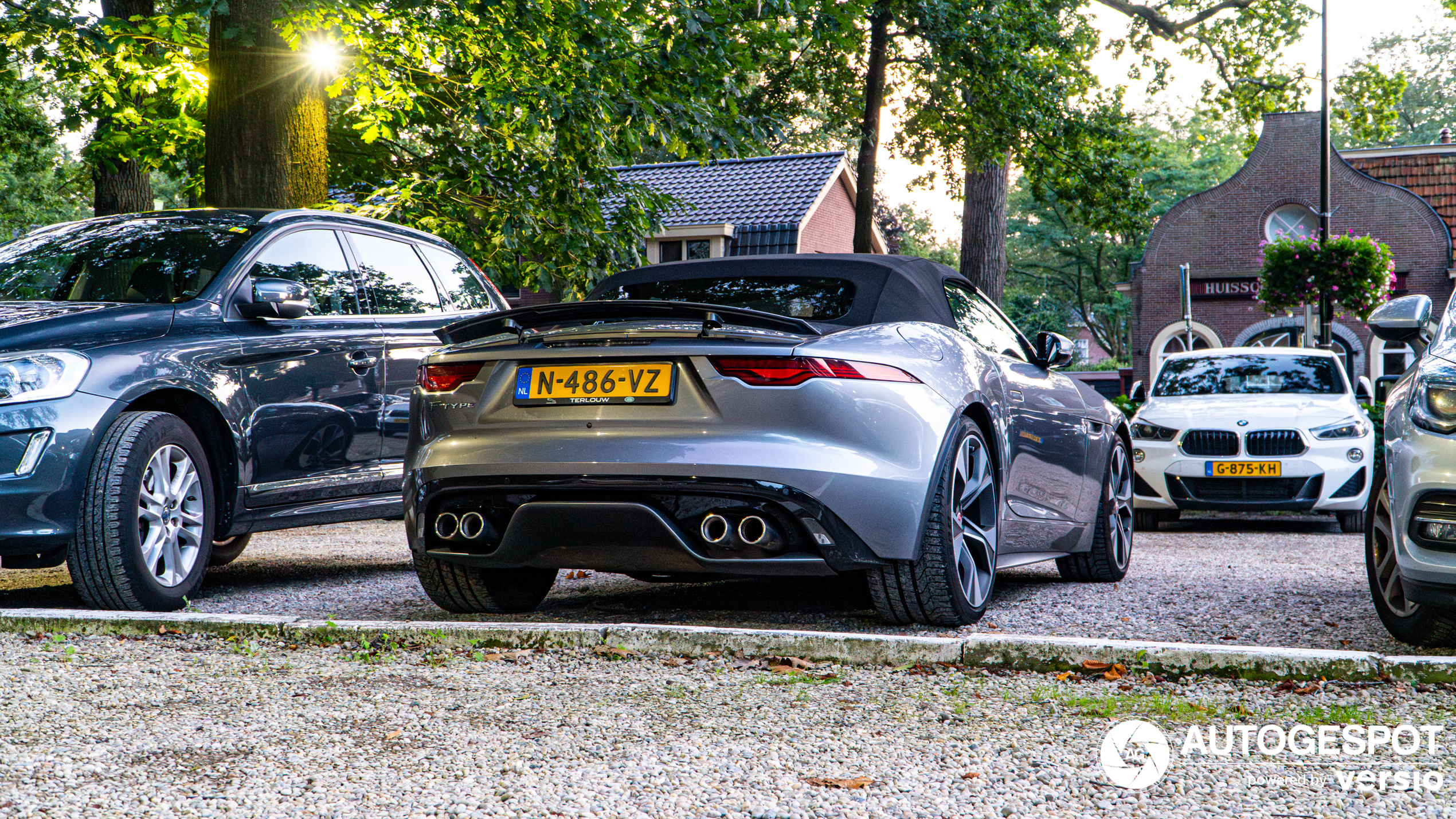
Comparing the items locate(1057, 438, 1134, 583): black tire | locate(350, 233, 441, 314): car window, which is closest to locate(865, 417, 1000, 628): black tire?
locate(1057, 438, 1134, 583): black tire

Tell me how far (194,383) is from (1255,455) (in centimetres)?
837

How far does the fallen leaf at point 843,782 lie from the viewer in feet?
8.94

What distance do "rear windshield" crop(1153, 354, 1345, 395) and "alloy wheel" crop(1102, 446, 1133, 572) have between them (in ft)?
17.3

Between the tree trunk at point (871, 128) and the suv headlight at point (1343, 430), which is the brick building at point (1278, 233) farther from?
the suv headlight at point (1343, 430)

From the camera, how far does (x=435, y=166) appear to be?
13.0m

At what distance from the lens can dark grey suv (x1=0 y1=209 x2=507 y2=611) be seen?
15.8ft

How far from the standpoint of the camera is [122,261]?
5.93 m

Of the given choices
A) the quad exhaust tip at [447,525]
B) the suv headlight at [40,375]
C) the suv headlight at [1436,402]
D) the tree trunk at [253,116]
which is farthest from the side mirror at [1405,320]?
the tree trunk at [253,116]

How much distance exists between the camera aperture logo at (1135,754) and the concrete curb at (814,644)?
23.8 inches

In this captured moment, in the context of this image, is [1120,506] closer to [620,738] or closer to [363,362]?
[363,362]

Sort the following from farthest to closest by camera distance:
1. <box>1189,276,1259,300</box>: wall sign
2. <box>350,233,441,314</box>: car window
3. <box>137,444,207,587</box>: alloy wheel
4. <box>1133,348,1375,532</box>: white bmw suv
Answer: <box>1189,276,1259,300</box>: wall sign → <box>1133,348,1375,532</box>: white bmw suv → <box>350,233,441,314</box>: car window → <box>137,444,207,587</box>: alloy wheel

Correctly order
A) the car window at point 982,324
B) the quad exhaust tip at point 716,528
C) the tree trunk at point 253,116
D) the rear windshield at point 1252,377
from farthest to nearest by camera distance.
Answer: the rear windshield at point 1252,377
the tree trunk at point 253,116
the car window at point 982,324
the quad exhaust tip at point 716,528

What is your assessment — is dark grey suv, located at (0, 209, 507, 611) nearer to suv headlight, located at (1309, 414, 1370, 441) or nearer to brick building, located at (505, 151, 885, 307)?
suv headlight, located at (1309, 414, 1370, 441)

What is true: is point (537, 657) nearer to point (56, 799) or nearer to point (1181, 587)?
point (56, 799)
